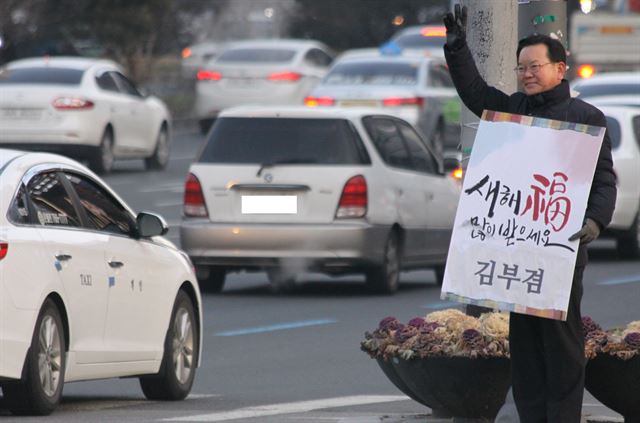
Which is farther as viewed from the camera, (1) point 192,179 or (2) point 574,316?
(1) point 192,179

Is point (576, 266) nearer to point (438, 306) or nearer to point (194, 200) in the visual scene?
point (438, 306)

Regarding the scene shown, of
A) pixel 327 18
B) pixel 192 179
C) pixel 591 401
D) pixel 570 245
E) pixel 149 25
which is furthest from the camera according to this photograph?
pixel 327 18

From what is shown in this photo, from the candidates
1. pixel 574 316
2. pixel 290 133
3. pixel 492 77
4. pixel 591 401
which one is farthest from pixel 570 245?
pixel 290 133

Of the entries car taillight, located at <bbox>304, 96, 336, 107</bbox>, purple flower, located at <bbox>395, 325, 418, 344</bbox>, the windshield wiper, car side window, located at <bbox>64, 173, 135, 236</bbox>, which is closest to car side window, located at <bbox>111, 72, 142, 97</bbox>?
car taillight, located at <bbox>304, 96, 336, 107</bbox>

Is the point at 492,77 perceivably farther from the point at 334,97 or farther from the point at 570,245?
the point at 334,97

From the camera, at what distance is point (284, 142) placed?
54.2 ft

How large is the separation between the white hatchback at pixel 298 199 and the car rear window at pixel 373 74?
13.1m

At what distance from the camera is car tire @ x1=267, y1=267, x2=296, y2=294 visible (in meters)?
16.8

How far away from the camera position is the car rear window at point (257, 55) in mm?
36219

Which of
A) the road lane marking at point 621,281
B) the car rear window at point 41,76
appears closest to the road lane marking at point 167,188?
the car rear window at point 41,76

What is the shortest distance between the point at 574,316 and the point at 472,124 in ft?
6.47

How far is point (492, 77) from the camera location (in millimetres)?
8641

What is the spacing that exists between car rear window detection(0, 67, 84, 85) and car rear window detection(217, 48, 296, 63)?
9056mm

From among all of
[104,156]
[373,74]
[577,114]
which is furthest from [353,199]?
[373,74]
